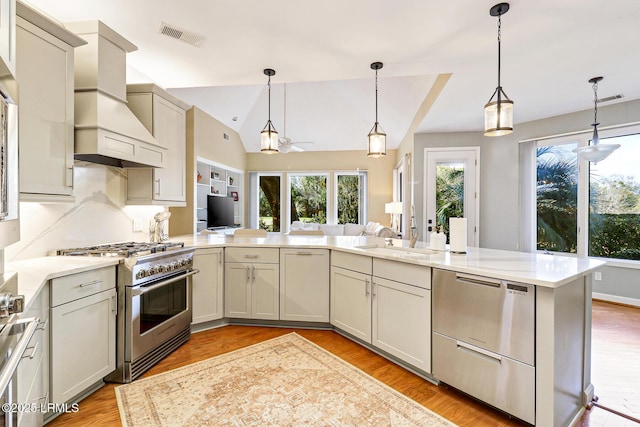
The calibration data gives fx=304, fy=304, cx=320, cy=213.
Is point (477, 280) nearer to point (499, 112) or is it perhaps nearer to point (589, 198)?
point (499, 112)

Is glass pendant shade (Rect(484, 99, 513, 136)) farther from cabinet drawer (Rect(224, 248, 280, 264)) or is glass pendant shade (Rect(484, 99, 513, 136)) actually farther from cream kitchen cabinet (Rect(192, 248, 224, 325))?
cream kitchen cabinet (Rect(192, 248, 224, 325))

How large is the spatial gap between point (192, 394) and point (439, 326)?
171 cm

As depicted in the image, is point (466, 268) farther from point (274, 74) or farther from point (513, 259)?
point (274, 74)

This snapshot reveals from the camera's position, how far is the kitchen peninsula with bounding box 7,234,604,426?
5.26 feet

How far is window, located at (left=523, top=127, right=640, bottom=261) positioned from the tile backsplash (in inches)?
230

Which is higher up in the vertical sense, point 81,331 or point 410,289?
point 410,289

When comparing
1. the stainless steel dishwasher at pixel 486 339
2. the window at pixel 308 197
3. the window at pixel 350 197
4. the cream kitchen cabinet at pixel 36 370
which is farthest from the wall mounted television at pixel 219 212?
the stainless steel dishwasher at pixel 486 339

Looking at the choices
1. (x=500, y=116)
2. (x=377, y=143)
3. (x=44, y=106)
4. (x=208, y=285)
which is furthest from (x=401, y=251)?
(x=44, y=106)

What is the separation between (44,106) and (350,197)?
267 inches

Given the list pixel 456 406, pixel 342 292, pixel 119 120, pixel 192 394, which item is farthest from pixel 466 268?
pixel 119 120

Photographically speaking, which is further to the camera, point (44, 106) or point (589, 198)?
point (589, 198)

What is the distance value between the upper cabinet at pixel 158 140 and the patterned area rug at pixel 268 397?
67.4 inches

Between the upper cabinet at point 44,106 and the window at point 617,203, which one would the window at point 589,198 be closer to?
the window at point 617,203

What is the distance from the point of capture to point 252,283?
3166 millimetres
